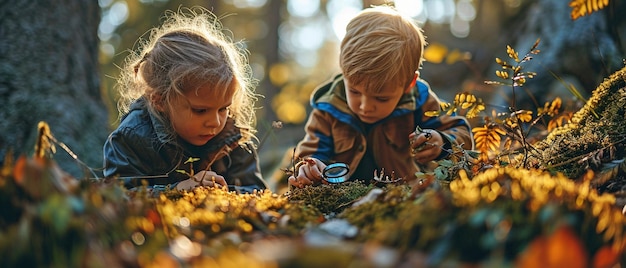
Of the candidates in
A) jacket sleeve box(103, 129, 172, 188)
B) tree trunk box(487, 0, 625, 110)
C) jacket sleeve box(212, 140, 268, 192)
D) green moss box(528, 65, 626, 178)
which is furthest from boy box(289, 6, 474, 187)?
tree trunk box(487, 0, 625, 110)

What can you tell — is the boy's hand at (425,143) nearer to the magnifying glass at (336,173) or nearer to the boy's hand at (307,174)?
the magnifying glass at (336,173)

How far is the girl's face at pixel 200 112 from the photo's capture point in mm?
3598

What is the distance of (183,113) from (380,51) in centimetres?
140

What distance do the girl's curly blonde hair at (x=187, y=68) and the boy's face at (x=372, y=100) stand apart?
0.79 meters

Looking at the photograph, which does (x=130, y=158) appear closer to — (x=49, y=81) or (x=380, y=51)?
(x=49, y=81)

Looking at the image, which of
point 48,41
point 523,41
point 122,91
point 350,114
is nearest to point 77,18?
point 48,41

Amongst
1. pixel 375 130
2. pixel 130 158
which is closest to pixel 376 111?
pixel 375 130

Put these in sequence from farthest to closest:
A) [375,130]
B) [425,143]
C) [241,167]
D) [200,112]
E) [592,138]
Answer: [375,130]
[241,167]
[200,112]
[425,143]
[592,138]

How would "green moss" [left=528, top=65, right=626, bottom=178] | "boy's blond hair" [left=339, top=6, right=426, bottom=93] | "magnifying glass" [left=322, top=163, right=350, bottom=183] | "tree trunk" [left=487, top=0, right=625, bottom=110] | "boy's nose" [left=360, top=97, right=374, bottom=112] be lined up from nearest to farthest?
"green moss" [left=528, top=65, right=626, bottom=178]
"magnifying glass" [left=322, top=163, right=350, bottom=183]
"boy's blond hair" [left=339, top=6, right=426, bottom=93]
"boy's nose" [left=360, top=97, right=374, bottom=112]
"tree trunk" [left=487, top=0, right=625, bottom=110]

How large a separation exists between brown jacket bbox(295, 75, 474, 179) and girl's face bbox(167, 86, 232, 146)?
2.80 feet

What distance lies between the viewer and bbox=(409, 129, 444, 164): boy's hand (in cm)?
349

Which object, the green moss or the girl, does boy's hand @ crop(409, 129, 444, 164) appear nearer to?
the green moss

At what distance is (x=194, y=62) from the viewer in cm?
369

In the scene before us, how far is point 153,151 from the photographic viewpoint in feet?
12.5
